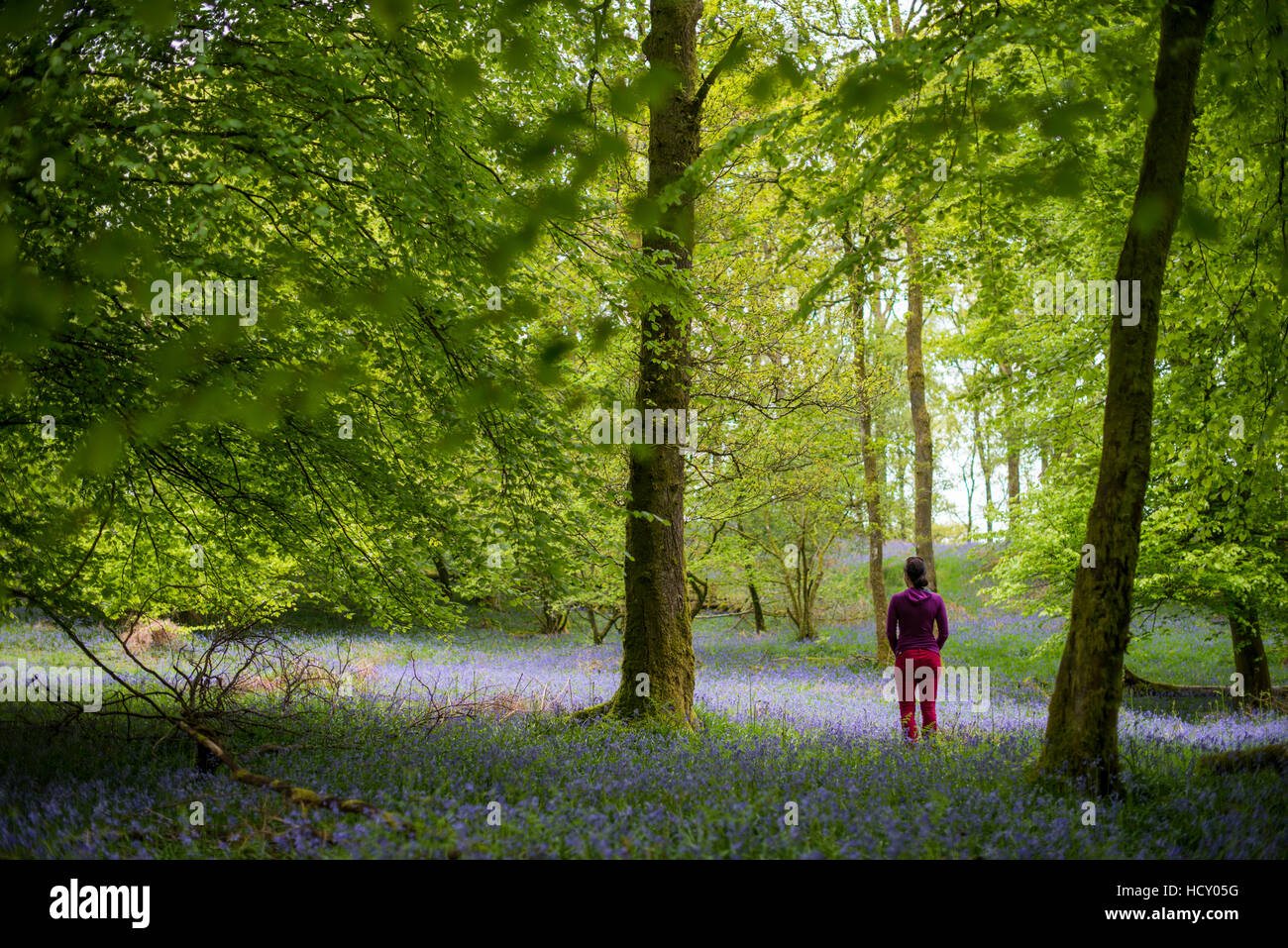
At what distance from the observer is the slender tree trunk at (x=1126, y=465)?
533 cm

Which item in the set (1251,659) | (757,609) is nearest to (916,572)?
(1251,659)

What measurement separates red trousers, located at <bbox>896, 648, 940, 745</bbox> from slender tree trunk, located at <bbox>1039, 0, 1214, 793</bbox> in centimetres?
262

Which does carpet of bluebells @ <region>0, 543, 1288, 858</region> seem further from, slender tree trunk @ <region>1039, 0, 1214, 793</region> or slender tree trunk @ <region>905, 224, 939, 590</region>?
slender tree trunk @ <region>905, 224, 939, 590</region>

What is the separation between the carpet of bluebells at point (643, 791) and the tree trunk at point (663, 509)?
0.62 m

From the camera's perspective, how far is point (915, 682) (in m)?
8.26

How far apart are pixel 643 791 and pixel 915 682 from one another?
14.6 feet

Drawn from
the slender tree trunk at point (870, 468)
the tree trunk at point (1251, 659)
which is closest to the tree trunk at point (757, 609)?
the slender tree trunk at point (870, 468)

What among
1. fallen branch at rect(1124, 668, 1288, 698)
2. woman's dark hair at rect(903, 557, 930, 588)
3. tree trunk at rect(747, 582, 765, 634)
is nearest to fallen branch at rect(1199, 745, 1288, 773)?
woman's dark hair at rect(903, 557, 930, 588)

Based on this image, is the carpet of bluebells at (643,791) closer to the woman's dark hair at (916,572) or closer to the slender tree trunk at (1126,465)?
the slender tree trunk at (1126,465)

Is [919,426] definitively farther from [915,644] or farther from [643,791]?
[643,791]

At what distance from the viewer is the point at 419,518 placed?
6691mm

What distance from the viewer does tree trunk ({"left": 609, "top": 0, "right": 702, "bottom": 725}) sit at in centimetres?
805
